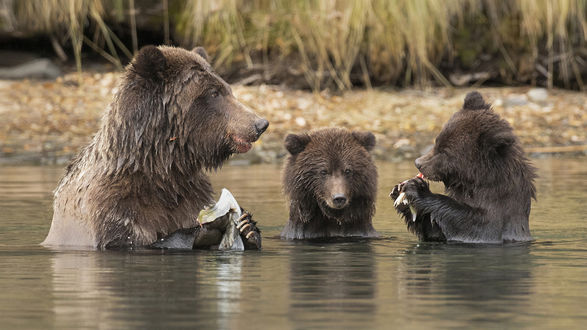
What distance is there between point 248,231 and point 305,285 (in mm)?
1479

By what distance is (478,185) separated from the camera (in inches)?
350

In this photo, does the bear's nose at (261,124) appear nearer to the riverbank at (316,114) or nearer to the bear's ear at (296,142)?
the bear's ear at (296,142)

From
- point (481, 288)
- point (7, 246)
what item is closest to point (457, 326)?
point (481, 288)

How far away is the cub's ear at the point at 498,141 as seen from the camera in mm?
8664

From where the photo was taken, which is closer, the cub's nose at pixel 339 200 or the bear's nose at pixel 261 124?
the bear's nose at pixel 261 124

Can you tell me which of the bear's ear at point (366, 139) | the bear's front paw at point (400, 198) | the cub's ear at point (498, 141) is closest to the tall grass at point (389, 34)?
the bear's ear at point (366, 139)

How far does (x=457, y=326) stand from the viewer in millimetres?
5297

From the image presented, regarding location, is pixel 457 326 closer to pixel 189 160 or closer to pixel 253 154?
pixel 189 160

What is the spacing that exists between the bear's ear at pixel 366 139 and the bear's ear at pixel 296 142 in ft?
1.47

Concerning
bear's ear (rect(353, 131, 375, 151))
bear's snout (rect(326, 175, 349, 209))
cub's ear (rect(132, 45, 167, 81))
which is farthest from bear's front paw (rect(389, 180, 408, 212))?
cub's ear (rect(132, 45, 167, 81))

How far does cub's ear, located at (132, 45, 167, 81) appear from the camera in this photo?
25.2 ft

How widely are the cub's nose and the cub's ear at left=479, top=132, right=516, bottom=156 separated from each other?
1.22 m

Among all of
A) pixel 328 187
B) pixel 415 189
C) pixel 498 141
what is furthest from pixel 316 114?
pixel 498 141

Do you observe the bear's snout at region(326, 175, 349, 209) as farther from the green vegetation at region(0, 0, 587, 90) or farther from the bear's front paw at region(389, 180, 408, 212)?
the green vegetation at region(0, 0, 587, 90)
